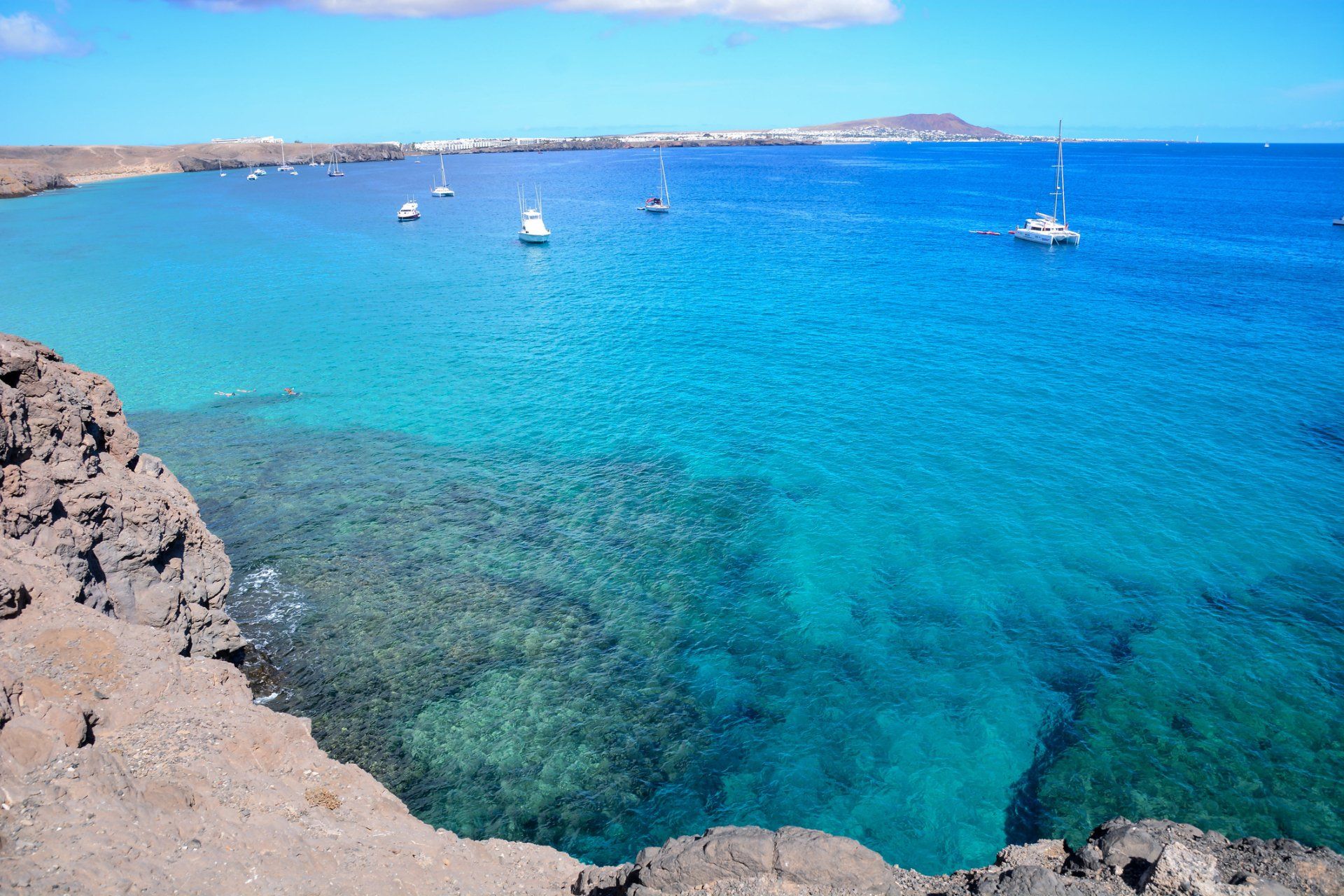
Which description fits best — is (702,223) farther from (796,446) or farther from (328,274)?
(796,446)

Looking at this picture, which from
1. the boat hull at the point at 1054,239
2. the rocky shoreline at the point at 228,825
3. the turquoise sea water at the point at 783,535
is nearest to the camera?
the rocky shoreline at the point at 228,825

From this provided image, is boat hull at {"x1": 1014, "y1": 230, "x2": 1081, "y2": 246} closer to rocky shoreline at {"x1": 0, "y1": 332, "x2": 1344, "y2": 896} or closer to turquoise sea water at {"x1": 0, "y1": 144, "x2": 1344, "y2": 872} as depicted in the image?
turquoise sea water at {"x1": 0, "y1": 144, "x2": 1344, "y2": 872}

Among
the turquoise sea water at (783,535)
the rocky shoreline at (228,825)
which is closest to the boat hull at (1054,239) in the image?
the turquoise sea water at (783,535)

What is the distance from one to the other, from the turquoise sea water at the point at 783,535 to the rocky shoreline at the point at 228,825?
376cm

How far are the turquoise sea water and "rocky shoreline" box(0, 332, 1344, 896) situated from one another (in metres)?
3.76

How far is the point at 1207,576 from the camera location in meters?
27.0

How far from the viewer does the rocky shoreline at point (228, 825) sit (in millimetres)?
11438

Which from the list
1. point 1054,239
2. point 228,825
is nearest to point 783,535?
point 228,825

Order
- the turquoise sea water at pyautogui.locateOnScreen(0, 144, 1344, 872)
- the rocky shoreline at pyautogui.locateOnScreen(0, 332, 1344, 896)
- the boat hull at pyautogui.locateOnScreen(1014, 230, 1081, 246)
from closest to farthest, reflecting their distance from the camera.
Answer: the rocky shoreline at pyautogui.locateOnScreen(0, 332, 1344, 896) < the turquoise sea water at pyautogui.locateOnScreen(0, 144, 1344, 872) < the boat hull at pyautogui.locateOnScreen(1014, 230, 1081, 246)

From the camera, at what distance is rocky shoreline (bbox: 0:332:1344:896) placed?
37.5 ft

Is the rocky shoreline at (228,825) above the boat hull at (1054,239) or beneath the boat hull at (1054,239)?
beneath

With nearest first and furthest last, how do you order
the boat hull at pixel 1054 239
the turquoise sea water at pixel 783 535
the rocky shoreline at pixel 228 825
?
the rocky shoreline at pixel 228 825, the turquoise sea water at pixel 783 535, the boat hull at pixel 1054 239

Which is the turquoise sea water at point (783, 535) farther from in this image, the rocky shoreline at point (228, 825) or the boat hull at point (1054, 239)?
the boat hull at point (1054, 239)

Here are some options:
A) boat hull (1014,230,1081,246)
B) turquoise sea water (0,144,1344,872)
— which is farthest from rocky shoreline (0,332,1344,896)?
boat hull (1014,230,1081,246)
